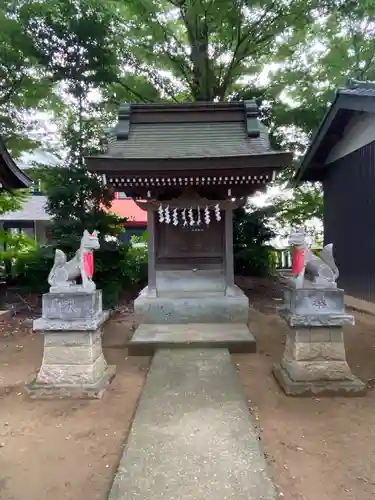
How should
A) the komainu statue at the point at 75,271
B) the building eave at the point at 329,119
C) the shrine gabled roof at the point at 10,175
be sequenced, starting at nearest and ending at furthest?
the komainu statue at the point at 75,271
the building eave at the point at 329,119
the shrine gabled roof at the point at 10,175

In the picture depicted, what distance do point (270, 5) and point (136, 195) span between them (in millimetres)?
7263

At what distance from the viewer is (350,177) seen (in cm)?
1008

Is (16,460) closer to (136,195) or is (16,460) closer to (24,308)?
(136,195)

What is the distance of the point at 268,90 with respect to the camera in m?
12.9

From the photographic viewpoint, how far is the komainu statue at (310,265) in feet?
16.9

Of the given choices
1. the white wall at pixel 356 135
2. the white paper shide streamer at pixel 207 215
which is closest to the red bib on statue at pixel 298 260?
the white paper shide streamer at pixel 207 215

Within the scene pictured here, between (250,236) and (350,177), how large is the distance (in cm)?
380

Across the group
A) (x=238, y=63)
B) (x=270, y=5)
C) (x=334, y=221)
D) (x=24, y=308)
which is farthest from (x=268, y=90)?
(x=24, y=308)

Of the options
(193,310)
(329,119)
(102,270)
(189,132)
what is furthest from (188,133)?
(102,270)

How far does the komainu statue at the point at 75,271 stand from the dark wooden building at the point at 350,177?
5654mm

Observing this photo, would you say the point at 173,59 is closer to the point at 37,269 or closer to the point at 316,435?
the point at 37,269

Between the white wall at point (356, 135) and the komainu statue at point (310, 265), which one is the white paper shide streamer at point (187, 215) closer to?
the komainu statue at point (310, 265)

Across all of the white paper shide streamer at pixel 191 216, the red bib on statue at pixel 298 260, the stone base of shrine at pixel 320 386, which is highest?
the white paper shide streamer at pixel 191 216

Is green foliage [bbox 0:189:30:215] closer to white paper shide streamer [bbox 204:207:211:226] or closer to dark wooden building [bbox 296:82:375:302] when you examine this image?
white paper shide streamer [bbox 204:207:211:226]
